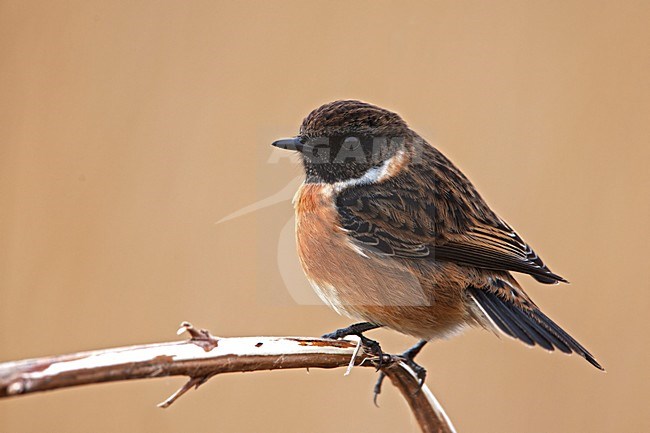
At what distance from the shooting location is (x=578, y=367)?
4.62 metres

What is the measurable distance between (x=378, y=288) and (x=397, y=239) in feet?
0.74

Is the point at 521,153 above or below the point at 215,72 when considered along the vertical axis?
below

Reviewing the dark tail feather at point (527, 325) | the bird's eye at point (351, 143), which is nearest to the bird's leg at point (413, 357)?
the dark tail feather at point (527, 325)

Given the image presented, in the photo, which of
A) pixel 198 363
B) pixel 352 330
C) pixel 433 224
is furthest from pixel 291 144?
pixel 198 363

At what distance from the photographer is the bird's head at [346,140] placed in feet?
11.6

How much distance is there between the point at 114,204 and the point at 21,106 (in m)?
0.79

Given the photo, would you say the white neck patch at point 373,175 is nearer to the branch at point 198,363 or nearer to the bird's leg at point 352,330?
the bird's leg at point 352,330

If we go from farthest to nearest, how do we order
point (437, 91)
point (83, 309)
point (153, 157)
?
point (437, 91), point (153, 157), point (83, 309)

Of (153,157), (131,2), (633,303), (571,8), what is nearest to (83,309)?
(153,157)

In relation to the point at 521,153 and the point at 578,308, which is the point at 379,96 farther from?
the point at 578,308

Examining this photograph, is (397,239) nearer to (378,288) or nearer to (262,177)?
(378,288)

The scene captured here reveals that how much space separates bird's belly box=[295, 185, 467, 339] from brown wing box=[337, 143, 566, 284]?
0.07 metres

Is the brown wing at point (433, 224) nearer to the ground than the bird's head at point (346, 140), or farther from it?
nearer to the ground

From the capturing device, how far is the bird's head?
355cm
